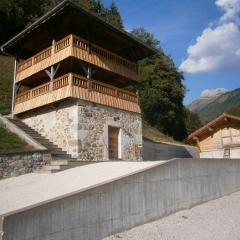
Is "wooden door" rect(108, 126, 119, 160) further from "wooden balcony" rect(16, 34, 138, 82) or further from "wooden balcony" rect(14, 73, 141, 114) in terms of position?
"wooden balcony" rect(16, 34, 138, 82)

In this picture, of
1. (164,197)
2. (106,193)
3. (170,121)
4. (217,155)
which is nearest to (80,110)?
(164,197)

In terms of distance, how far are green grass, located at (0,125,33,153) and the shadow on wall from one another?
10746 mm

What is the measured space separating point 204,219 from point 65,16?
1119cm

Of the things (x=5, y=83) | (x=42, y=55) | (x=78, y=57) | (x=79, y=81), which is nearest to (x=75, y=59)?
(x=78, y=57)

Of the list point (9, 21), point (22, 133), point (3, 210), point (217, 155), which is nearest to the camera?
point (3, 210)

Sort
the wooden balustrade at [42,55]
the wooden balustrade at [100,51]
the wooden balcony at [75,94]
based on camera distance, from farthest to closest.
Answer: the wooden balustrade at [42,55], the wooden balustrade at [100,51], the wooden balcony at [75,94]

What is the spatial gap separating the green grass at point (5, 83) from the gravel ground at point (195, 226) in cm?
1533

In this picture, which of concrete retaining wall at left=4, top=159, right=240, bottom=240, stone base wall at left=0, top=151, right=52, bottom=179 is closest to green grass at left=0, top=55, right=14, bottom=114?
stone base wall at left=0, top=151, right=52, bottom=179

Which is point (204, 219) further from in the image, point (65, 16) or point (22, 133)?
point (65, 16)

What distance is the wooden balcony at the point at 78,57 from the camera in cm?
1620

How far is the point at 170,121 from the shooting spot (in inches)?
1692

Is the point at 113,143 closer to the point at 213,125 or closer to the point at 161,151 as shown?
the point at 213,125

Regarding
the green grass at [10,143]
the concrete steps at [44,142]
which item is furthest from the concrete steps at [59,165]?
the green grass at [10,143]

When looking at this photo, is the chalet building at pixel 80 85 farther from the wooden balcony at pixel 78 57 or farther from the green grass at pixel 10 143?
the green grass at pixel 10 143
